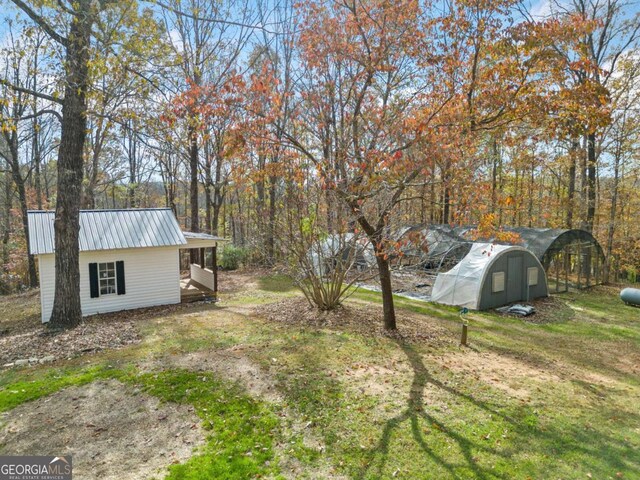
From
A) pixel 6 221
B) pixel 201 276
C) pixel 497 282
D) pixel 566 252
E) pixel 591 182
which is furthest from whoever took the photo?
pixel 6 221

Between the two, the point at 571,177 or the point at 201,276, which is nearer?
the point at 201,276

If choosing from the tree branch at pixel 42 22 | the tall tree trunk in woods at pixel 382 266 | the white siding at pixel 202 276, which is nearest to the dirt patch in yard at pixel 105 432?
the tall tree trunk in woods at pixel 382 266

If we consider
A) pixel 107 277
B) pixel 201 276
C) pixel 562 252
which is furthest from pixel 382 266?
pixel 562 252

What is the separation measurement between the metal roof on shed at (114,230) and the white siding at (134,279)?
283 millimetres

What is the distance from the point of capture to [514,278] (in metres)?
13.2

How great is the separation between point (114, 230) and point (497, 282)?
12842 mm

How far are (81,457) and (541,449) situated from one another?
16.9 feet

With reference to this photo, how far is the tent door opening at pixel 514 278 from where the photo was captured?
42.7 feet

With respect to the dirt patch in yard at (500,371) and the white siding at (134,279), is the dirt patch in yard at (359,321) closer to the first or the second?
the dirt patch in yard at (500,371)

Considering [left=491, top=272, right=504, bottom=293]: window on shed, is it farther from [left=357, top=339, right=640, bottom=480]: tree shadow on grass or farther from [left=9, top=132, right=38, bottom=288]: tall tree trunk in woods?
[left=9, top=132, right=38, bottom=288]: tall tree trunk in woods

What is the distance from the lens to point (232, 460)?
401 centimetres

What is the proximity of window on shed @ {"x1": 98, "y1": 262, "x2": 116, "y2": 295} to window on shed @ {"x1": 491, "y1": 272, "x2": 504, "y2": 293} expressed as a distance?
12372 mm

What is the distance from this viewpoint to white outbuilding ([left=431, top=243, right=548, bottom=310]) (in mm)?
12367

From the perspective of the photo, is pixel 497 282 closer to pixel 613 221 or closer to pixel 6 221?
pixel 613 221
